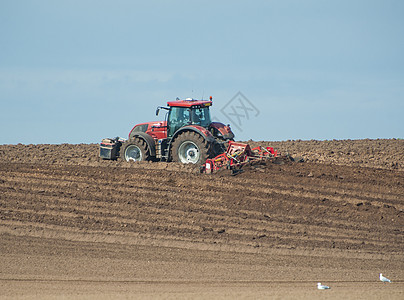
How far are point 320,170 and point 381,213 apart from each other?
3.09m

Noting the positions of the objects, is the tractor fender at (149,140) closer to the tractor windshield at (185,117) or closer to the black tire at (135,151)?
the black tire at (135,151)

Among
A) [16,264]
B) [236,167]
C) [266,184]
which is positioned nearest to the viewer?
[16,264]

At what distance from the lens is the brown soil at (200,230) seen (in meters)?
8.42

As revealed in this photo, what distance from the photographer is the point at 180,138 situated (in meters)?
15.4

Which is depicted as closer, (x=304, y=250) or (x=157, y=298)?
(x=157, y=298)

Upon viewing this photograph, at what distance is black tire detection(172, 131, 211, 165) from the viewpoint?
1509 centimetres

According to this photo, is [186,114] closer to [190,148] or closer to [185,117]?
[185,117]

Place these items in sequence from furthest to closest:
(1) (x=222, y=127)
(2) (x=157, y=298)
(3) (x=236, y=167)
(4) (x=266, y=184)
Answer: (1) (x=222, y=127)
(3) (x=236, y=167)
(4) (x=266, y=184)
(2) (x=157, y=298)

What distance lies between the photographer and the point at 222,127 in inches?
637

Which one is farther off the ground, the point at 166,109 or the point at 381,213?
the point at 166,109

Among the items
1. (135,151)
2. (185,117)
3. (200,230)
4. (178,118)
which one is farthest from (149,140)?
(200,230)

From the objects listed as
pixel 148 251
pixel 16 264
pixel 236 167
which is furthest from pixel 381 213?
pixel 16 264

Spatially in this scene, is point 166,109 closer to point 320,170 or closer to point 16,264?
point 320,170

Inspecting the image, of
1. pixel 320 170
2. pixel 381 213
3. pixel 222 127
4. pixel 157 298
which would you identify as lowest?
pixel 157 298
